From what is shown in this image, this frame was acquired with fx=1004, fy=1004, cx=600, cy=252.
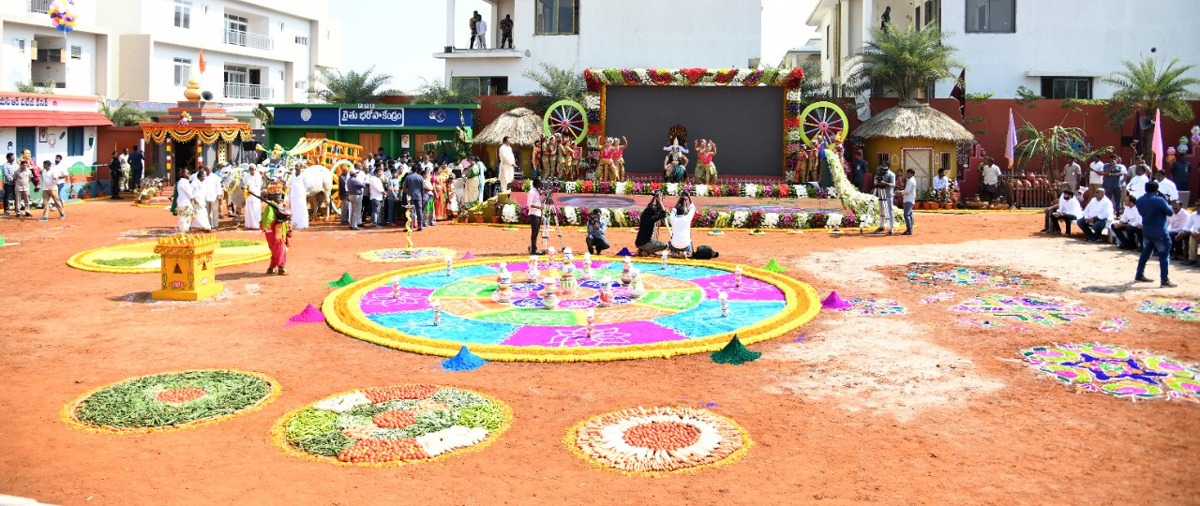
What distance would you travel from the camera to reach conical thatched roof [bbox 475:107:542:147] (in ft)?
117

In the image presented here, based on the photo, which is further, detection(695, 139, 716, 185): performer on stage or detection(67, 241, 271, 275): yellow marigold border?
detection(695, 139, 716, 185): performer on stage

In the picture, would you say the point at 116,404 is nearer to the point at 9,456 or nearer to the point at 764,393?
the point at 9,456

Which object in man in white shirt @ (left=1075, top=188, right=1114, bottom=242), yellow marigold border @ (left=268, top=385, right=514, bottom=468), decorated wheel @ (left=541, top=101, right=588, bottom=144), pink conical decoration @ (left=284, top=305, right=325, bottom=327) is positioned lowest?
yellow marigold border @ (left=268, top=385, right=514, bottom=468)

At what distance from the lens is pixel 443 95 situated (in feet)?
129

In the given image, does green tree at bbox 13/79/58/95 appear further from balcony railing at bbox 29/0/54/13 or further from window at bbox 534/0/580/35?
window at bbox 534/0/580/35

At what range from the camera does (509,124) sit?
36.1 metres

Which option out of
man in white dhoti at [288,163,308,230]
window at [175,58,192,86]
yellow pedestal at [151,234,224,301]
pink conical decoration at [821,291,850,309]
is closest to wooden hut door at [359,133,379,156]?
man in white dhoti at [288,163,308,230]

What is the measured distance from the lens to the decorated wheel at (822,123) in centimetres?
3269

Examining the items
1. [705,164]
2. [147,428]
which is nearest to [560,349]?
[147,428]

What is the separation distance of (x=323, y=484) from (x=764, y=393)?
4.48m

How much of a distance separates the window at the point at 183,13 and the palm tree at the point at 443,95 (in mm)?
14946

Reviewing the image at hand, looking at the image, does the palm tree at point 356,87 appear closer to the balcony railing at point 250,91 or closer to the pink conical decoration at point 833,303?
the balcony railing at point 250,91

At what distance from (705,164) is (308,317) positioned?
67.1 ft

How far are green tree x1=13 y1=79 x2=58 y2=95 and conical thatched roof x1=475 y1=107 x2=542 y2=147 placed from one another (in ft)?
58.9
